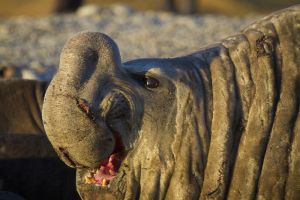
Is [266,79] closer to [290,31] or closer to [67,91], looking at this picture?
[290,31]

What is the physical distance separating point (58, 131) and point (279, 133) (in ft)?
3.36

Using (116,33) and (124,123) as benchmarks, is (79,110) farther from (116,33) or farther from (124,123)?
(116,33)

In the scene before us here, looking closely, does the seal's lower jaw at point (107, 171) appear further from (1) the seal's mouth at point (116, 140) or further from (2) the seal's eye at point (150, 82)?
(2) the seal's eye at point (150, 82)

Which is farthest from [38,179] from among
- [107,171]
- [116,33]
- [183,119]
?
[116,33]

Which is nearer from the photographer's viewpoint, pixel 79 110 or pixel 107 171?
pixel 79 110

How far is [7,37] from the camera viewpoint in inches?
666

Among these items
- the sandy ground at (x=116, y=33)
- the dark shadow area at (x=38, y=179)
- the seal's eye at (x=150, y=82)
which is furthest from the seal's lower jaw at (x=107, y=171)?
the sandy ground at (x=116, y=33)

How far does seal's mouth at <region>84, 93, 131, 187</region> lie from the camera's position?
14.8ft

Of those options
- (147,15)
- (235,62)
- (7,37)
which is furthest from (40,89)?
(147,15)

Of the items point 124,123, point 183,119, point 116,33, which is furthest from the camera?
point 116,33

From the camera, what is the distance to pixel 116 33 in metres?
16.6

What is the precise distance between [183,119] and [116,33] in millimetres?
12034

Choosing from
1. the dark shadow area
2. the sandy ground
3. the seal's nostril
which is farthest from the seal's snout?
the sandy ground

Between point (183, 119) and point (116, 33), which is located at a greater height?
point (183, 119)
